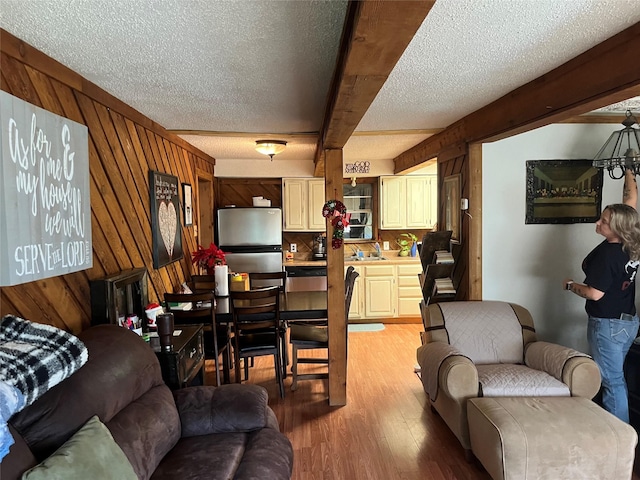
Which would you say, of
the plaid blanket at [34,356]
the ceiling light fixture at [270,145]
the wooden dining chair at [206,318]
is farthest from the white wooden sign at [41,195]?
the ceiling light fixture at [270,145]

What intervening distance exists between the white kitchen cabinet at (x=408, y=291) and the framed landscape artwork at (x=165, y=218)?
125 inches

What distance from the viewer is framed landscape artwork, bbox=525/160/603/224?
3658mm

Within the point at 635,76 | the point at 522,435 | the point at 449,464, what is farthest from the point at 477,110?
the point at 449,464

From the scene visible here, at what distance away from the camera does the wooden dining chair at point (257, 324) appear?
336 centimetres

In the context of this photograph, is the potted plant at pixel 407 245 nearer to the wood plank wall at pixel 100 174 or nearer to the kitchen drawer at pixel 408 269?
the kitchen drawer at pixel 408 269

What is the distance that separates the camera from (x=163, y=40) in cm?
183

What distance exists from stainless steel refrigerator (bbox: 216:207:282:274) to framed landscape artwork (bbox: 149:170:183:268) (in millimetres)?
1601

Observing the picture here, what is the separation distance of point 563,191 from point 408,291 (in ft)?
8.87

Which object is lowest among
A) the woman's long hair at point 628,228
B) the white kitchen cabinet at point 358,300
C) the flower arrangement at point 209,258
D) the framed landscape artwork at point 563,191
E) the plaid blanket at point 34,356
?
the white kitchen cabinet at point 358,300

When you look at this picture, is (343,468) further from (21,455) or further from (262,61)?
(262,61)

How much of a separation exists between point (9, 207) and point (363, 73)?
1497mm

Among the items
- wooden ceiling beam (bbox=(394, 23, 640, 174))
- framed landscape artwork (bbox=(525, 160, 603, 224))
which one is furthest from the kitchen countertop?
wooden ceiling beam (bbox=(394, 23, 640, 174))

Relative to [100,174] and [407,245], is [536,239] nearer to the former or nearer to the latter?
[407,245]

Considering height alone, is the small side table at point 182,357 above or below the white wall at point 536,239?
below
